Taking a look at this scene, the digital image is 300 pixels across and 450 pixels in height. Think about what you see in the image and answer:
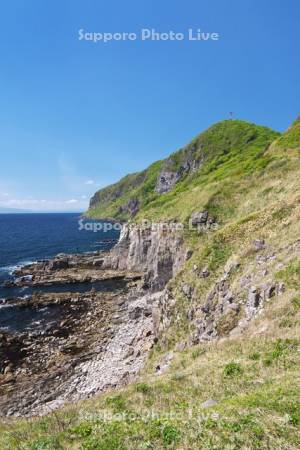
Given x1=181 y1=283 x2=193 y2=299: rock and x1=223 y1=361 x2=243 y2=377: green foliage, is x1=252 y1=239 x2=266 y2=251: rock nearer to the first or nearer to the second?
x1=181 y1=283 x2=193 y2=299: rock

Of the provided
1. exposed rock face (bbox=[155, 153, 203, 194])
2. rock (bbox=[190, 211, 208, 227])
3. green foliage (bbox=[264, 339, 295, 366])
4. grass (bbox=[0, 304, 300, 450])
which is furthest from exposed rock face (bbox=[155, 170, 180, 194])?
grass (bbox=[0, 304, 300, 450])

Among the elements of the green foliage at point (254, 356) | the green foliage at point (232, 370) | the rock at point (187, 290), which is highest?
the green foliage at point (254, 356)

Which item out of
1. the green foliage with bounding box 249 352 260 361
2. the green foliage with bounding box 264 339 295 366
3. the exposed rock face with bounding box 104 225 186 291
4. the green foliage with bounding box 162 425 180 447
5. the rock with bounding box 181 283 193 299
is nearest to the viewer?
the green foliage with bounding box 162 425 180 447

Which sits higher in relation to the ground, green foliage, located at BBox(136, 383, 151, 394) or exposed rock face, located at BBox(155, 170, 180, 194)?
exposed rock face, located at BBox(155, 170, 180, 194)

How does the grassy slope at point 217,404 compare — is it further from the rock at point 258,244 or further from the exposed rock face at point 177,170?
the exposed rock face at point 177,170

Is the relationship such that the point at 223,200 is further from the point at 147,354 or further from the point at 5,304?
the point at 5,304

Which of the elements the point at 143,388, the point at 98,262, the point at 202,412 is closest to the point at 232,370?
the point at 202,412

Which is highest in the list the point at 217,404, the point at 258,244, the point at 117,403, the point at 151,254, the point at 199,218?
the point at 199,218

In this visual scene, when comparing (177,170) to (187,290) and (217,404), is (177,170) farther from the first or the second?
(217,404)

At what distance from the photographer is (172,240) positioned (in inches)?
2247

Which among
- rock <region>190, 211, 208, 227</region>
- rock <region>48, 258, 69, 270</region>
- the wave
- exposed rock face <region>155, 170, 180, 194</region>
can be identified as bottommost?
the wave

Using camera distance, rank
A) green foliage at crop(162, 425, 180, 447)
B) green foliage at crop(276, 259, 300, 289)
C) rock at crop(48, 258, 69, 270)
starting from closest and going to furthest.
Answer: green foliage at crop(162, 425, 180, 447) → green foliage at crop(276, 259, 300, 289) → rock at crop(48, 258, 69, 270)

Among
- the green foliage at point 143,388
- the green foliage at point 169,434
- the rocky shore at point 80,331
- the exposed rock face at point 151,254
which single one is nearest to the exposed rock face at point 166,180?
the exposed rock face at point 151,254

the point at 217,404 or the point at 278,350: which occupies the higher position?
the point at 278,350
